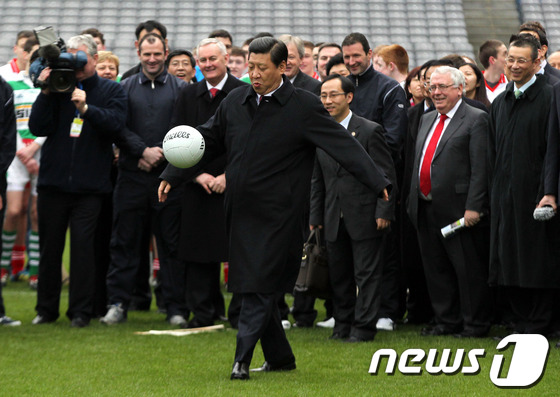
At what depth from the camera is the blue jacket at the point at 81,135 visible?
7.71 metres

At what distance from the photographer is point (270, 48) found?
5.57 metres

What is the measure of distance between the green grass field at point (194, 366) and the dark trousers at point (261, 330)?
0.14 metres

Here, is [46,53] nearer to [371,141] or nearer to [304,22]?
[371,141]

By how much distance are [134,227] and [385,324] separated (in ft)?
7.57

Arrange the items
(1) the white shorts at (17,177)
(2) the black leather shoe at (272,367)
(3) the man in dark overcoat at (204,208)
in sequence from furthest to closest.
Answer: (1) the white shorts at (17,177) < (3) the man in dark overcoat at (204,208) < (2) the black leather shoe at (272,367)

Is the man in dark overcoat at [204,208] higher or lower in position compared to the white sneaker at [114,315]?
higher

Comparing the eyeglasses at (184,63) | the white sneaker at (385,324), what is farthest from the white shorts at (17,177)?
the white sneaker at (385,324)

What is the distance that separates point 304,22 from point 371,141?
15.1 m

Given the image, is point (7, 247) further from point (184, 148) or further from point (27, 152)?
point (184, 148)

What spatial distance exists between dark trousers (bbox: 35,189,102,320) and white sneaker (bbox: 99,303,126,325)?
17cm

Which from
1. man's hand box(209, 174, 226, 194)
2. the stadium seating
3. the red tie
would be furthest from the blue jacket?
the stadium seating

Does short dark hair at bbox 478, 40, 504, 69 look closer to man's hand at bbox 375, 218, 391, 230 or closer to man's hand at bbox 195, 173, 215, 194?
man's hand at bbox 375, 218, 391, 230

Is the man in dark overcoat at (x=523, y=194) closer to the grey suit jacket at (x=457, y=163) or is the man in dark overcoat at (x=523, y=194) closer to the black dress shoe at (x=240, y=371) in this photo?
the grey suit jacket at (x=457, y=163)

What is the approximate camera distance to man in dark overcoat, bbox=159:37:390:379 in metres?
5.54
